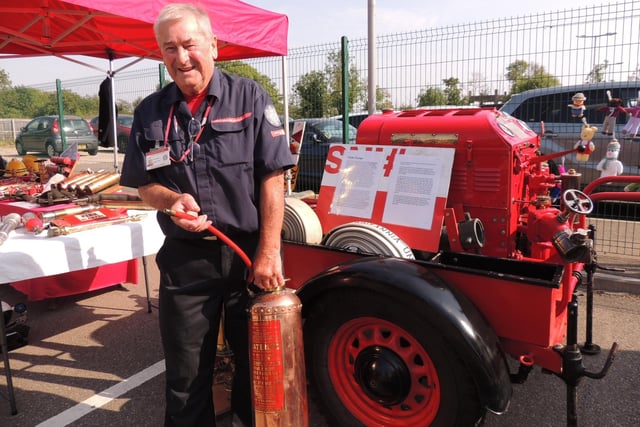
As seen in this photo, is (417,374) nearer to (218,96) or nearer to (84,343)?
(218,96)

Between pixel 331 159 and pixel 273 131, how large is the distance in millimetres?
1200

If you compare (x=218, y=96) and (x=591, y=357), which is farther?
(x=591, y=357)

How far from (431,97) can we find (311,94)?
1843 millimetres

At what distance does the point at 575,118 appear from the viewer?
18.9 ft

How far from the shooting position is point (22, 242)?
2.51m

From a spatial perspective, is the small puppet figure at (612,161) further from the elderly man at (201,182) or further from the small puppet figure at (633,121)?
the elderly man at (201,182)

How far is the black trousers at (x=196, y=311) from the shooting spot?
187 centimetres

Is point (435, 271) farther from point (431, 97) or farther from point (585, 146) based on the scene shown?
point (431, 97)

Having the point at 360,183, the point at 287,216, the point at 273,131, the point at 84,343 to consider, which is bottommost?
the point at 84,343

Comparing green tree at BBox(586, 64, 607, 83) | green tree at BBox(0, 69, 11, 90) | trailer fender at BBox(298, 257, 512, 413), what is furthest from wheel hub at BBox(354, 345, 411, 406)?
green tree at BBox(0, 69, 11, 90)

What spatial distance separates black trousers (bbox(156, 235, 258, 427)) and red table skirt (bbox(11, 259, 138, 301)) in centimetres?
238

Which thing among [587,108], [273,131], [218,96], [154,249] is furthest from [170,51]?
[587,108]

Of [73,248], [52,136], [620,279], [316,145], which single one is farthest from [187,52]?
[52,136]

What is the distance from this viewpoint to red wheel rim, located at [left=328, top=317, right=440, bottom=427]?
204 centimetres
